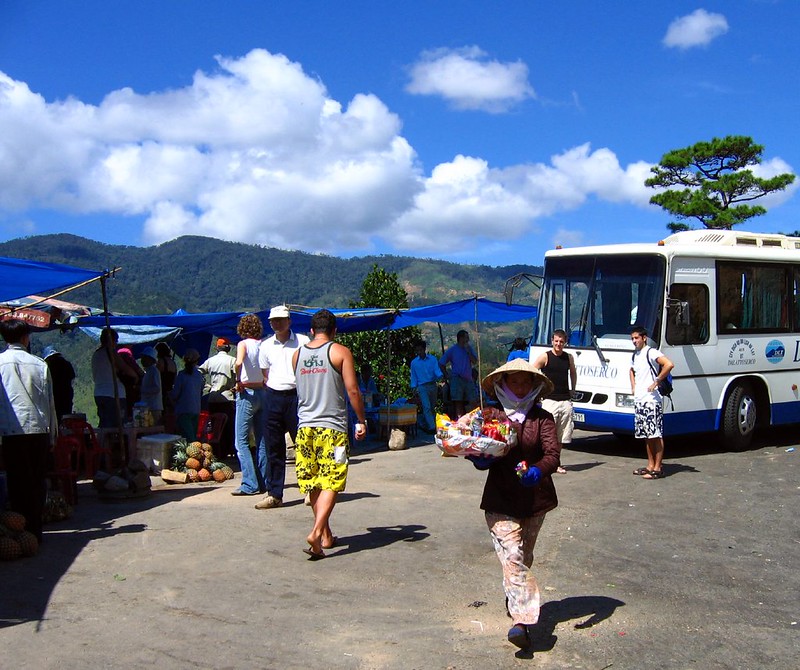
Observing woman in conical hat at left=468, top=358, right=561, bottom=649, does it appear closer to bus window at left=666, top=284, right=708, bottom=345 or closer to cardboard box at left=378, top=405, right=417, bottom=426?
bus window at left=666, top=284, right=708, bottom=345

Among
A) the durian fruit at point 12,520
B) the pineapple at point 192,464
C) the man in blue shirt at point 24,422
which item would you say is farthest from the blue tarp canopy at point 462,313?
the durian fruit at point 12,520

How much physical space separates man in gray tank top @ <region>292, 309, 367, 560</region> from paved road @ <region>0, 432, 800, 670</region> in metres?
0.58

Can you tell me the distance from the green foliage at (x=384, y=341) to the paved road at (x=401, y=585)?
12.8 m

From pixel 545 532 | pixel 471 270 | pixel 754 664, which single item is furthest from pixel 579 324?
pixel 471 270

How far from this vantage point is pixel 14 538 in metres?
6.61

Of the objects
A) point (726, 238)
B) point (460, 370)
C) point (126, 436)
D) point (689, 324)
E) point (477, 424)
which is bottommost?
point (126, 436)

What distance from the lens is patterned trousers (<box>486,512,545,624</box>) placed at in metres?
4.86

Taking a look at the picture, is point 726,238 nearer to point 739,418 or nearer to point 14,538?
point 739,418

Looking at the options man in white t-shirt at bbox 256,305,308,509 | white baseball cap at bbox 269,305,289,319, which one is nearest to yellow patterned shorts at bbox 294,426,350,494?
man in white t-shirt at bbox 256,305,308,509

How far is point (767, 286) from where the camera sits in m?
13.5

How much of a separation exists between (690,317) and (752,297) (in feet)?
5.67

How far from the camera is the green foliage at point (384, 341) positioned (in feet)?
75.1

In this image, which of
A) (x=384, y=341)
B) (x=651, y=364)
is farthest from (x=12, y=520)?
(x=384, y=341)

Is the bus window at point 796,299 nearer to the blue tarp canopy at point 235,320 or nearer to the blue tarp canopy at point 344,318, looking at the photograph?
the blue tarp canopy at point 344,318
